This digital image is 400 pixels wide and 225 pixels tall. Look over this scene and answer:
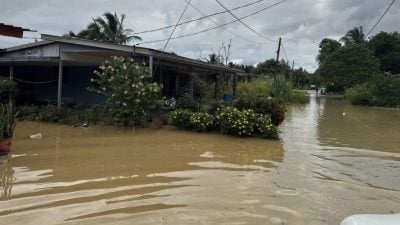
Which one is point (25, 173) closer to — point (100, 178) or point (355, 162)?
point (100, 178)

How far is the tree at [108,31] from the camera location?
3828 cm

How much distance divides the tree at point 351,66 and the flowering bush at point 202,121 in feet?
143

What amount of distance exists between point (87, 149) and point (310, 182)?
5828 mm

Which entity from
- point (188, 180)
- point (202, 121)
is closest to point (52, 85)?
point (202, 121)

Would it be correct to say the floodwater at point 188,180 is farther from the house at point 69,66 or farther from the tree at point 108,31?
the tree at point 108,31

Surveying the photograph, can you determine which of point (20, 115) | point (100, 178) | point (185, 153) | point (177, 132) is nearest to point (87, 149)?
point (185, 153)

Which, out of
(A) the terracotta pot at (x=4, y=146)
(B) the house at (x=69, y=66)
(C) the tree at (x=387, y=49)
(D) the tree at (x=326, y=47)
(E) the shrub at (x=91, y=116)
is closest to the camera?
(A) the terracotta pot at (x=4, y=146)

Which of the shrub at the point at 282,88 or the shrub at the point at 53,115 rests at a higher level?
the shrub at the point at 282,88

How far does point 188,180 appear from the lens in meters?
8.41

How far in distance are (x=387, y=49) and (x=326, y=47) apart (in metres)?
9.74

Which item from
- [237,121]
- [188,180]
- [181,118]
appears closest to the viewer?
[188,180]

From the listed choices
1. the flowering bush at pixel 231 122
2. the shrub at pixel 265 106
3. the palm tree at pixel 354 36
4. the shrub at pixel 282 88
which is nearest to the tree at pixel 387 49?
the palm tree at pixel 354 36

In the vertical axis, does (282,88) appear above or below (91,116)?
above

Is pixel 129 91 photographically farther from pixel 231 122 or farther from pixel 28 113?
pixel 28 113
